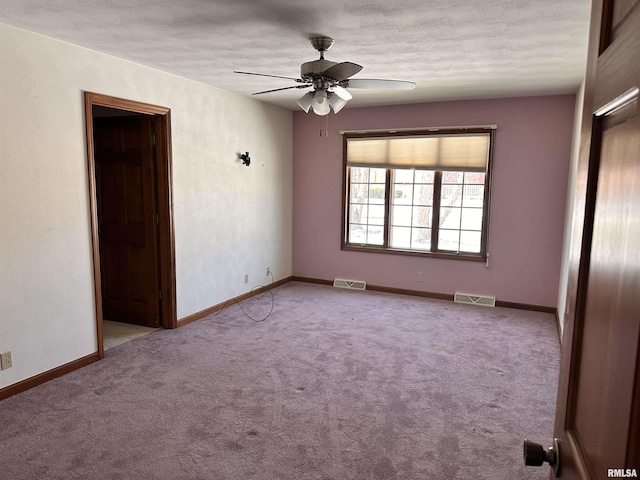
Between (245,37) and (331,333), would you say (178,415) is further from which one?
(245,37)

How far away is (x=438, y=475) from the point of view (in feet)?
7.52

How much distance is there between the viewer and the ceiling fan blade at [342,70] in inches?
109

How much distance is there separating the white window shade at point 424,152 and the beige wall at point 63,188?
1.94 meters

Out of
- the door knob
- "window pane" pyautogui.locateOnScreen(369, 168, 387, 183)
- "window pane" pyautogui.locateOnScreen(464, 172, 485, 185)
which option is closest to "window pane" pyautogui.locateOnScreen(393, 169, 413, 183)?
"window pane" pyautogui.locateOnScreen(369, 168, 387, 183)

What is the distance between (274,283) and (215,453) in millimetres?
3855

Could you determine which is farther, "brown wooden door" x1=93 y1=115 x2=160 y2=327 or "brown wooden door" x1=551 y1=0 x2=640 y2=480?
"brown wooden door" x1=93 y1=115 x2=160 y2=327

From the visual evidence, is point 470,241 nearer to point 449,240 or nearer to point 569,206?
point 449,240

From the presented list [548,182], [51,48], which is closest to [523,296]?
[548,182]

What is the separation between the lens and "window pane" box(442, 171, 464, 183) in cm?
556

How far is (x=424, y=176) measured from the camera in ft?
18.9

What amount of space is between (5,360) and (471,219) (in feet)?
16.4

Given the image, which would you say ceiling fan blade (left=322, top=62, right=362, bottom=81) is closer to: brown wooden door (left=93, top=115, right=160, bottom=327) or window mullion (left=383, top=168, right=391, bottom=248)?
brown wooden door (left=93, top=115, right=160, bottom=327)

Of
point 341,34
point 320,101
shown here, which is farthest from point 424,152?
point 341,34

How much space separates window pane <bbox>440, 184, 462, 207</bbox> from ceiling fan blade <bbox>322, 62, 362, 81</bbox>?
3081mm
